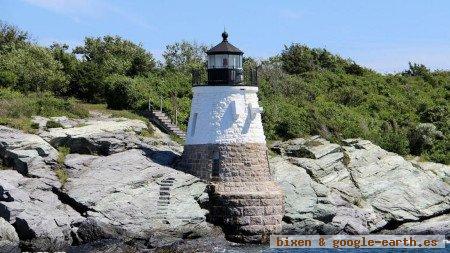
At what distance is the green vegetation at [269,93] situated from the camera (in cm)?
4394

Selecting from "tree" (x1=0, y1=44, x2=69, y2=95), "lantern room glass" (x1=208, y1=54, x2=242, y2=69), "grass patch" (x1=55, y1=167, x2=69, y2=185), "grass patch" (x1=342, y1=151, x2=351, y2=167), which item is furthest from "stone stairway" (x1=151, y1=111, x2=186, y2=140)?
"grass patch" (x1=55, y1=167, x2=69, y2=185)

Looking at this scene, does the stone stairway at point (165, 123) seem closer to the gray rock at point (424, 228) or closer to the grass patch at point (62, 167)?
the grass patch at point (62, 167)

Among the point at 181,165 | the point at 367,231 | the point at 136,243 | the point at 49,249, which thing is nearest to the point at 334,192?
the point at 367,231

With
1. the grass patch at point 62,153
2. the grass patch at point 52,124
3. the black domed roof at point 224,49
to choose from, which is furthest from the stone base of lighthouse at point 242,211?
the grass patch at point 52,124

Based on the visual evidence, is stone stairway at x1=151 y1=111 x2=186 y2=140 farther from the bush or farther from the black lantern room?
the black lantern room

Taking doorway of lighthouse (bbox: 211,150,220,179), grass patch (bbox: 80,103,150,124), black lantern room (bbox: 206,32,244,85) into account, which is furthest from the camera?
grass patch (bbox: 80,103,150,124)

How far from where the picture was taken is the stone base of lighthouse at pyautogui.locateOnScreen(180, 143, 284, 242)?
3262 cm

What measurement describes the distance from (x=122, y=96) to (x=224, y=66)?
1145 cm

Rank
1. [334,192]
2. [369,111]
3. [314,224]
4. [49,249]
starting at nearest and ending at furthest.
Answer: [49,249], [314,224], [334,192], [369,111]

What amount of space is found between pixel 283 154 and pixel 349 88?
1640 centimetres

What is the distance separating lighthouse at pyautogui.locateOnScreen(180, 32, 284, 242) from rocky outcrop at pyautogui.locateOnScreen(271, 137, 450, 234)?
63.0 inches

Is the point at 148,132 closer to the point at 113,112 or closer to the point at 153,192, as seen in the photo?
the point at 113,112

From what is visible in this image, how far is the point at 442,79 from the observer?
6234cm

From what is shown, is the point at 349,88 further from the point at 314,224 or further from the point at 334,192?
the point at 314,224
